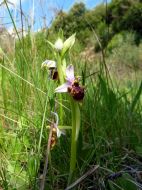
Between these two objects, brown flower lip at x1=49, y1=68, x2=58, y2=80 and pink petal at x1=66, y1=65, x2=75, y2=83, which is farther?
brown flower lip at x1=49, y1=68, x2=58, y2=80

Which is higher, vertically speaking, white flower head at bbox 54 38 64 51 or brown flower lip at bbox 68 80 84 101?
white flower head at bbox 54 38 64 51

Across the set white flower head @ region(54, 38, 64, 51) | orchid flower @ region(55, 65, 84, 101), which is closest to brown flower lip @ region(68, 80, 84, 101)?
orchid flower @ region(55, 65, 84, 101)

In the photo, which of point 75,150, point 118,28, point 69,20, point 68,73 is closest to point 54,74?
point 68,73

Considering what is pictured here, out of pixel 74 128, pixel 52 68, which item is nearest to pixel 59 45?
pixel 52 68

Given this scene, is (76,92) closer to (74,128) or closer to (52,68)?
(74,128)

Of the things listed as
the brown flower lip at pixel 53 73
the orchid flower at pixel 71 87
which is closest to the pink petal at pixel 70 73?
the orchid flower at pixel 71 87

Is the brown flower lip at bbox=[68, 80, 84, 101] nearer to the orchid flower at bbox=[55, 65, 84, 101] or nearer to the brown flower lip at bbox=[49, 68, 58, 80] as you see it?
the orchid flower at bbox=[55, 65, 84, 101]

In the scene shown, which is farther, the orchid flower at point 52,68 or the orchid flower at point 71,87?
the orchid flower at point 52,68

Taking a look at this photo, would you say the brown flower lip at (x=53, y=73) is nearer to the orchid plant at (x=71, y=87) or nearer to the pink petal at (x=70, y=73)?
the orchid plant at (x=71, y=87)

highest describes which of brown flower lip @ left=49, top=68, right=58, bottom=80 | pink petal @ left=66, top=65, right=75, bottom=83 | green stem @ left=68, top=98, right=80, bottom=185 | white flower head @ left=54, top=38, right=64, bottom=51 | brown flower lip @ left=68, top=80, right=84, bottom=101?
white flower head @ left=54, top=38, right=64, bottom=51
